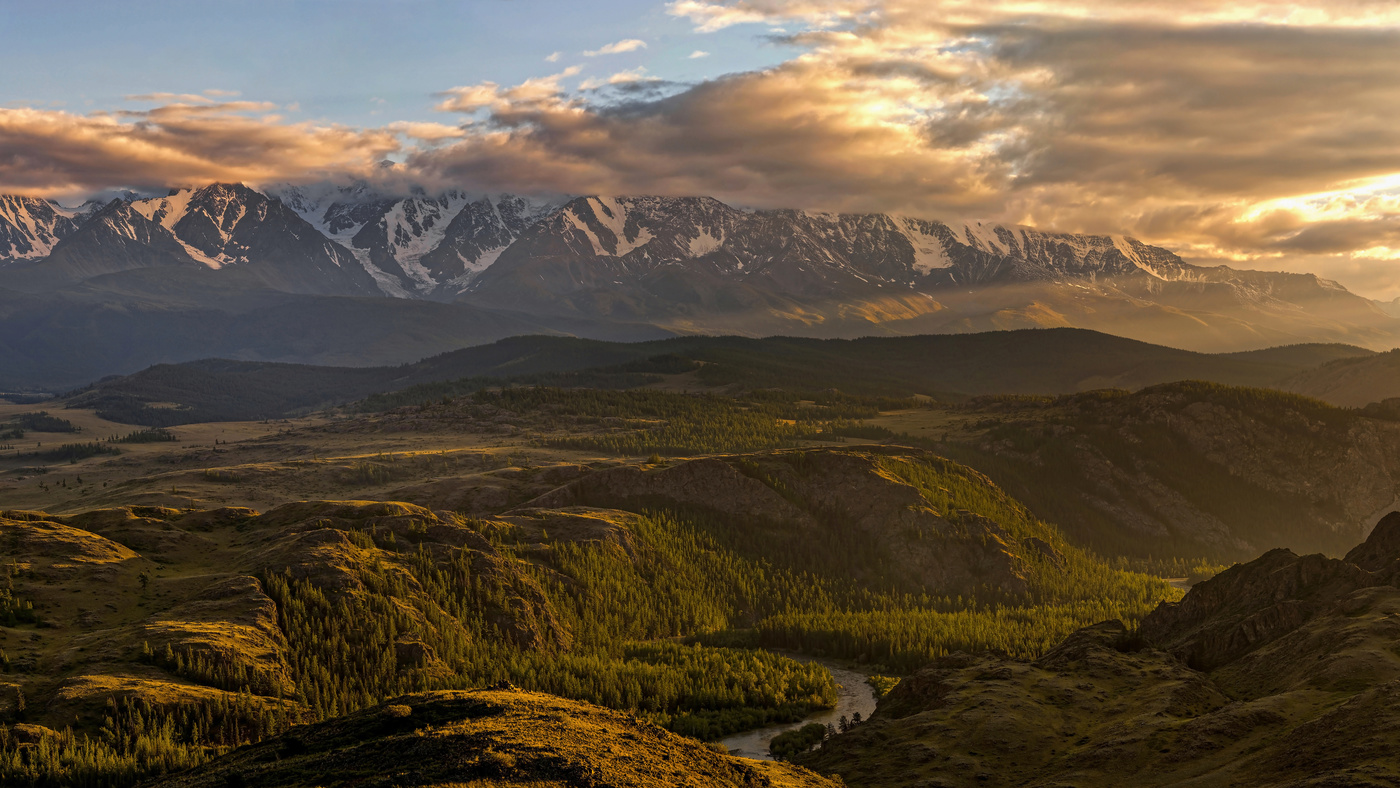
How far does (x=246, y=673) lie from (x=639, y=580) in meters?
61.2

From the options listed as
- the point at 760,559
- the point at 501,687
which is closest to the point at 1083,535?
the point at 760,559

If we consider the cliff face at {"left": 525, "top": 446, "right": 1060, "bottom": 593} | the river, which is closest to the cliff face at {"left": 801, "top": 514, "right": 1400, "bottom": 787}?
the river

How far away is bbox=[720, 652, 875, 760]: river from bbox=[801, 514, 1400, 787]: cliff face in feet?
37.9

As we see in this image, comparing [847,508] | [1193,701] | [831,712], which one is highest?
[1193,701]

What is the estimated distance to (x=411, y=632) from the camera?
89.2 meters

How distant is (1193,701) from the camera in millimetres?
62219

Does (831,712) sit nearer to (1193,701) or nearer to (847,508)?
(1193,701)

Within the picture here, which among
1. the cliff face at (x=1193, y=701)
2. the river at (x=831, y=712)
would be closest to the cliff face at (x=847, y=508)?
the river at (x=831, y=712)

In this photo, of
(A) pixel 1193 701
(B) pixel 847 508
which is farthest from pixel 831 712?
(B) pixel 847 508

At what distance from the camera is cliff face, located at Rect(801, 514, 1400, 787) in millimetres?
50438

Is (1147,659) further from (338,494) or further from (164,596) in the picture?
(338,494)

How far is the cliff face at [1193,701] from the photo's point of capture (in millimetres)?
50438

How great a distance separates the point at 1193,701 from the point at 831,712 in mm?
38328

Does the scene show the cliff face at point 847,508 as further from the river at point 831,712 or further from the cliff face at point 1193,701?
the cliff face at point 1193,701
